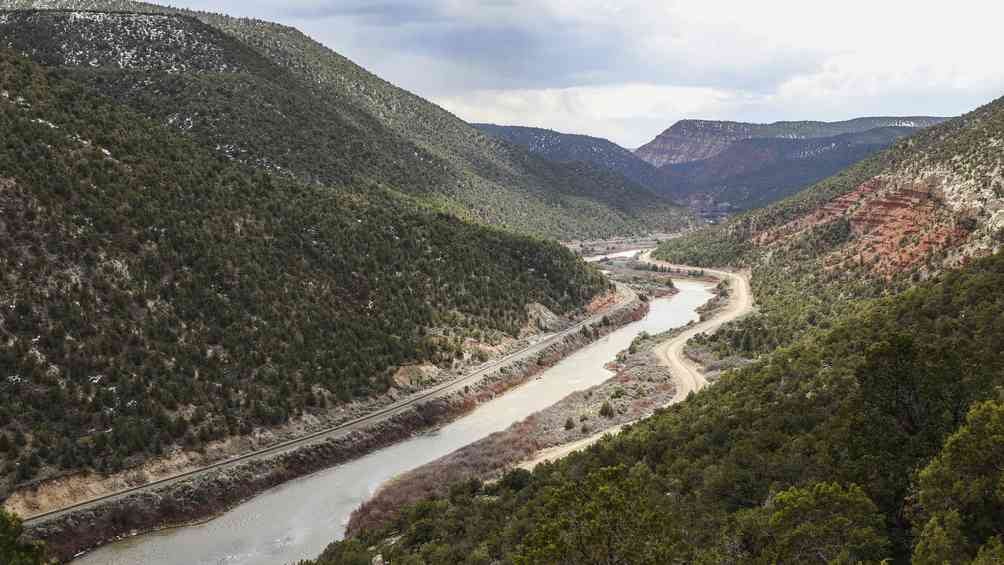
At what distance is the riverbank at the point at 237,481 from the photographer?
109 feet

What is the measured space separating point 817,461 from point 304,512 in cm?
2725

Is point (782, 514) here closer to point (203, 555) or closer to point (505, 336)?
point (203, 555)

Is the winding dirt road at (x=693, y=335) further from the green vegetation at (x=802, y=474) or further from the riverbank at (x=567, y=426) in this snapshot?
the green vegetation at (x=802, y=474)

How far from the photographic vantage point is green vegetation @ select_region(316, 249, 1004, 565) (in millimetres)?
13789

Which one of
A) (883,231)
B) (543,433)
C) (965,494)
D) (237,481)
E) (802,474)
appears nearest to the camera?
(965,494)

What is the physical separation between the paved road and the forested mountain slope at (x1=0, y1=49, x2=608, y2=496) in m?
1.98

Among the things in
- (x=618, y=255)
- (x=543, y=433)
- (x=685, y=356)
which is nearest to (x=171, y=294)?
(x=543, y=433)

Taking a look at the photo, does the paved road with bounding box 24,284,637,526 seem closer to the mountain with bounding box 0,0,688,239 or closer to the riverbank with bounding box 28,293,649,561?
the riverbank with bounding box 28,293,649,561

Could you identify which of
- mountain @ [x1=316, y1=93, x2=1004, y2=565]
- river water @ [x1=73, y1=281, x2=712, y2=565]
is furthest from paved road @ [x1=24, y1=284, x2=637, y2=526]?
mountain @ [x1=316, y1=93, x2=1004, y2=565]

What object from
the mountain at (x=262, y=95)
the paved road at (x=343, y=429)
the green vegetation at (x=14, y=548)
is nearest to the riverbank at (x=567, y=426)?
the paved road at (x=343, y=429)

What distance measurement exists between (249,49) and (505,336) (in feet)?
229

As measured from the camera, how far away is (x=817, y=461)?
2089 cm

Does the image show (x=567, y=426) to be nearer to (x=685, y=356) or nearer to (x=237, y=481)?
(x=685, y=356)

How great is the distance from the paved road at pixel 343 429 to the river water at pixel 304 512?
245cm
